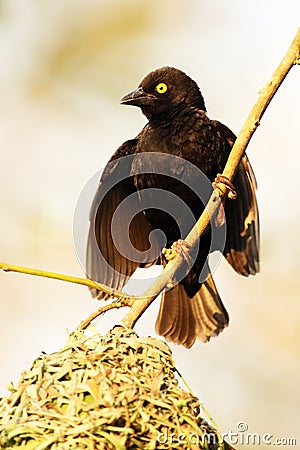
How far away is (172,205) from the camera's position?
4.91 meters

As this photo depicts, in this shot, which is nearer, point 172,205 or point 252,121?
point 252,121

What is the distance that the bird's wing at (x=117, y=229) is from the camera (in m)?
4.90

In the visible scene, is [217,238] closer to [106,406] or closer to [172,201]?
[172,201]

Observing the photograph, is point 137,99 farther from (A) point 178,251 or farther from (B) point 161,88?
(A) point 178,251

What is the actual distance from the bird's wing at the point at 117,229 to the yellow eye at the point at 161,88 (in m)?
0.37

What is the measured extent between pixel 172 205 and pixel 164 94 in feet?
2.41

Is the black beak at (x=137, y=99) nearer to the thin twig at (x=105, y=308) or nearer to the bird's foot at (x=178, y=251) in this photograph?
the bird's foot at (x=178, y=251)

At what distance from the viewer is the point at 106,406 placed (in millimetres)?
2174

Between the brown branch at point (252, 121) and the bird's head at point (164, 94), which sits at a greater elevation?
the bird's head at point (164, 94)

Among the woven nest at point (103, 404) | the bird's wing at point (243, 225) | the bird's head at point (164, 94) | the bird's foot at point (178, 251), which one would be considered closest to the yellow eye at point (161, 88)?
the bird's head at point (164, 94)

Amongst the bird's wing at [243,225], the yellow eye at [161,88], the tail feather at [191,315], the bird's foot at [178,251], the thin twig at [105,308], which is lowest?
the thin twig at [105,308]

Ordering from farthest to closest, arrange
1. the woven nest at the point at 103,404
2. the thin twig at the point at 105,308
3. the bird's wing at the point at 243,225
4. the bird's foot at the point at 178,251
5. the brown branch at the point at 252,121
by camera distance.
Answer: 1. the bird's wing at the point at 243,225
2. the bird's foot at the point at 178,251
3. the brown branch at the point at 252,121
4. the thin twig at the point at 105,308
5. the woven nest at the point at 103,404

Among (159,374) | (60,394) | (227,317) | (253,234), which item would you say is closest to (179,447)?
(159,374)

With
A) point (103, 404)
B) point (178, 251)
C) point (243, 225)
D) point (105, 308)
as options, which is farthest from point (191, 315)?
point (103, 404)
